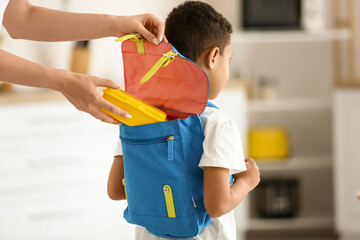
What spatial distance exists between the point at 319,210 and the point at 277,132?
2.47 feet

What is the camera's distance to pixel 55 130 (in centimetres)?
284

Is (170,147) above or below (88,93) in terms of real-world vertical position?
below

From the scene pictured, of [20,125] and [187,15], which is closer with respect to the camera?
[187,15]

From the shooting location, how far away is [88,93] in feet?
3.67

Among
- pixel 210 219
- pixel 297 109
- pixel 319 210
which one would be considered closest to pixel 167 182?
pixel 210 219

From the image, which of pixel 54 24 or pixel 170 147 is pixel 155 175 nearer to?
pixel 170 147

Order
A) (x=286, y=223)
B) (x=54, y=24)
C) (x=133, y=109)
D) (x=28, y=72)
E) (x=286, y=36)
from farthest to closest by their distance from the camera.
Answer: (x=286, y=223), (x=286, y=36), (x=54, y=24), (x=28, y=72), (x=133, y=109)

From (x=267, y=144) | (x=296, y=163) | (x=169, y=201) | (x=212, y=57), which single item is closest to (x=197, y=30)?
(x=212, y=57)

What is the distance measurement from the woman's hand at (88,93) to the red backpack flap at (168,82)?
0.10m

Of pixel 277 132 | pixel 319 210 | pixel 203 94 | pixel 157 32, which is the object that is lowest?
pixel 319 210

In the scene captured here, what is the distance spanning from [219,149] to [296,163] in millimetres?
2309

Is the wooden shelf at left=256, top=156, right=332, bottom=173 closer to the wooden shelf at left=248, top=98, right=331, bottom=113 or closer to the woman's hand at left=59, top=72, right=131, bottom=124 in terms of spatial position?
the wooden shelf at left=248, top=98, right=331, bottom=113

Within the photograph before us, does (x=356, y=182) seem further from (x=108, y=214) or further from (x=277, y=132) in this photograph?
(x=108, y=214)

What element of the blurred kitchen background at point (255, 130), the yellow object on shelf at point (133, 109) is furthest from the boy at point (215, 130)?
the blurred kitchen background at point (255, 130)
